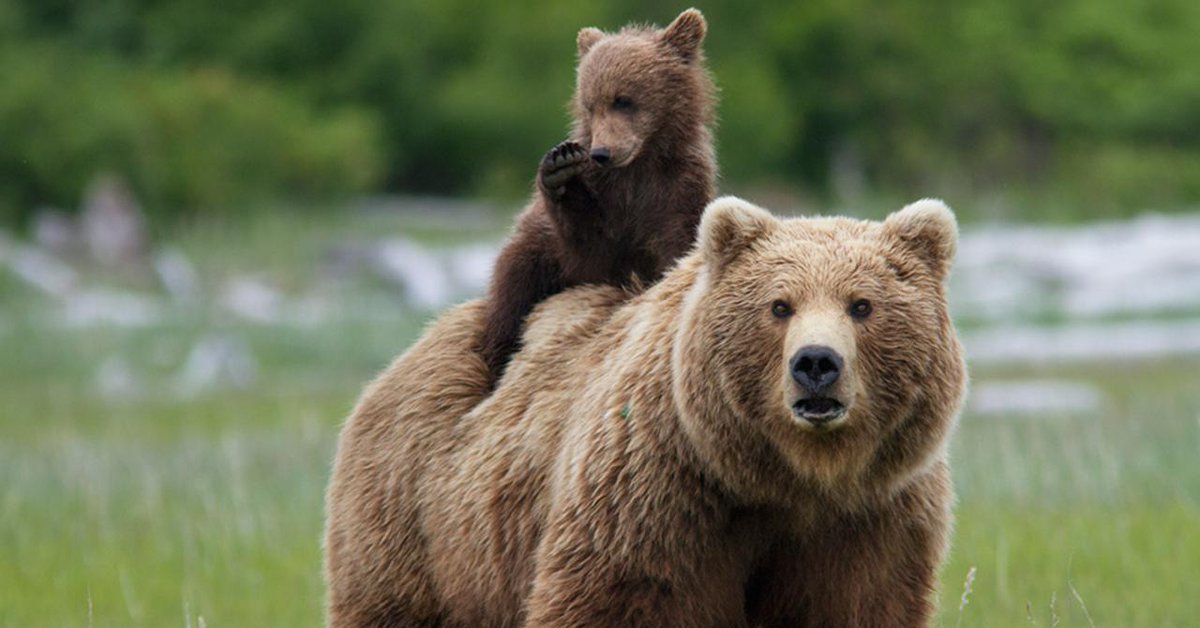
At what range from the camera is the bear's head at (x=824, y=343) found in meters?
4.84

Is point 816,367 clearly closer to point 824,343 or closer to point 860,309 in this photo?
point 824,343

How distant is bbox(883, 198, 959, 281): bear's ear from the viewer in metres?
5.10

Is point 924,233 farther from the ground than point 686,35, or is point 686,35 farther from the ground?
point 686,35

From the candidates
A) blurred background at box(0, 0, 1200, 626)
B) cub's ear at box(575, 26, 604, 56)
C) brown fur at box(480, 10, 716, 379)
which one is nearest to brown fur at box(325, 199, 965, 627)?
brown fur at box(480, 10, 716, 379)

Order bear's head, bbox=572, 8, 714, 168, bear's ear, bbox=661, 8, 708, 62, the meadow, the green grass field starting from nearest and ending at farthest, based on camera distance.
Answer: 1. bear's head, bbox=572, 8, 714, 168
2. bear's ear, bbox=661, 8, 708, 62
3. the green grass field
4. the meadow

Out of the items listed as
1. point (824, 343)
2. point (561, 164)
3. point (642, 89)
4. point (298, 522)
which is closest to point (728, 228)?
point (824, 343)

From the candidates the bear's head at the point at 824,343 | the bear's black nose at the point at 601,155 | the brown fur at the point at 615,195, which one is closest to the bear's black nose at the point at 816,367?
the bear's head at the point at 824,343

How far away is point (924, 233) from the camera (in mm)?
5109

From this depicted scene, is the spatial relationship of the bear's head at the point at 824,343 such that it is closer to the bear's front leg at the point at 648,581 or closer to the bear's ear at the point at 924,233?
the bear's ear at the point at 924,233

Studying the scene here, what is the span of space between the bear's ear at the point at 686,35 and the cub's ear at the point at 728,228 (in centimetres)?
190

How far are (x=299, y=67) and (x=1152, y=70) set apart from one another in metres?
→ 19.2

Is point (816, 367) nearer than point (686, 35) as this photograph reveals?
Yes

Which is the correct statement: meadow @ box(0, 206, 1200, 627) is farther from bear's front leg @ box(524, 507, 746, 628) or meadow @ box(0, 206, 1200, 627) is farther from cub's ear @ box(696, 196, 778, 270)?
cub's ear @ box(696, 196, 778, 270)

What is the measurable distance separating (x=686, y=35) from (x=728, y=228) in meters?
2.00
